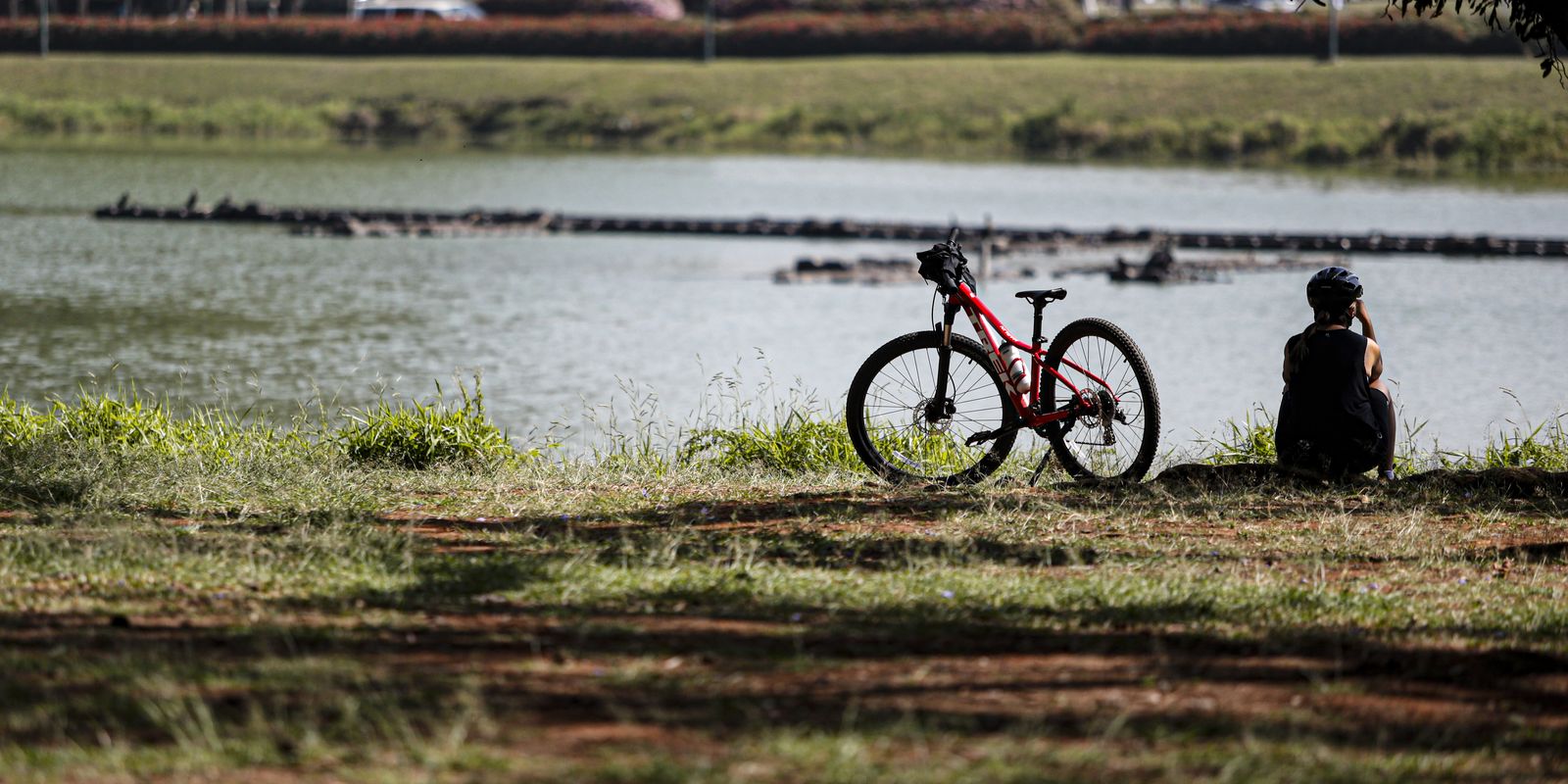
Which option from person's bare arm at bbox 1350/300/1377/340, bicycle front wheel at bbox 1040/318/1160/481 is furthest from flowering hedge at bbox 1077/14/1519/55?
bicycle front wheel at bbox 1040/318/1160/481

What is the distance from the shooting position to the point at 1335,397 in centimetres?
862

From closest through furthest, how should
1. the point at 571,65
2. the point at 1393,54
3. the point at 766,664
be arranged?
the point at 766,664 < the point at 1393,54 < the point at 571,65

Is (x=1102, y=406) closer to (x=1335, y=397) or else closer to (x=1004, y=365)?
(x=1004, y=365)

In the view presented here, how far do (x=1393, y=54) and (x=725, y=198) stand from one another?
127 ft

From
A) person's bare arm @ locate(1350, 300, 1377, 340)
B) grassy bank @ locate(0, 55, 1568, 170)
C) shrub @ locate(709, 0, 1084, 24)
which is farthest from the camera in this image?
shrub @ locate(709, 0, 1084, 24)

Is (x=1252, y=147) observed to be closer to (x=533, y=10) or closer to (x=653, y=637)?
(x=533, y=10)

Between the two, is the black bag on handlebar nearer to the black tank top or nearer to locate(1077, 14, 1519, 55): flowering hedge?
the black tank top

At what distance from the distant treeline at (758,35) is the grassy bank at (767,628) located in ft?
234

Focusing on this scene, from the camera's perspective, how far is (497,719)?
4.50 m

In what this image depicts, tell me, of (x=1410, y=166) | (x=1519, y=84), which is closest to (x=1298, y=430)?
(x=1410, y=166)

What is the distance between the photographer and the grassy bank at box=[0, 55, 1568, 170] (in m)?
62.5

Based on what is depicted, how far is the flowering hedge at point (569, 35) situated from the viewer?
8125cm

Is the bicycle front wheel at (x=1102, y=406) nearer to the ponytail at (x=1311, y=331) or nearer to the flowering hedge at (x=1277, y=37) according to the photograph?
the ponytail at (x=1311, y=331)

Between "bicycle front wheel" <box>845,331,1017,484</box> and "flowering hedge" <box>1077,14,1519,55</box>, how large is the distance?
6877 cm
